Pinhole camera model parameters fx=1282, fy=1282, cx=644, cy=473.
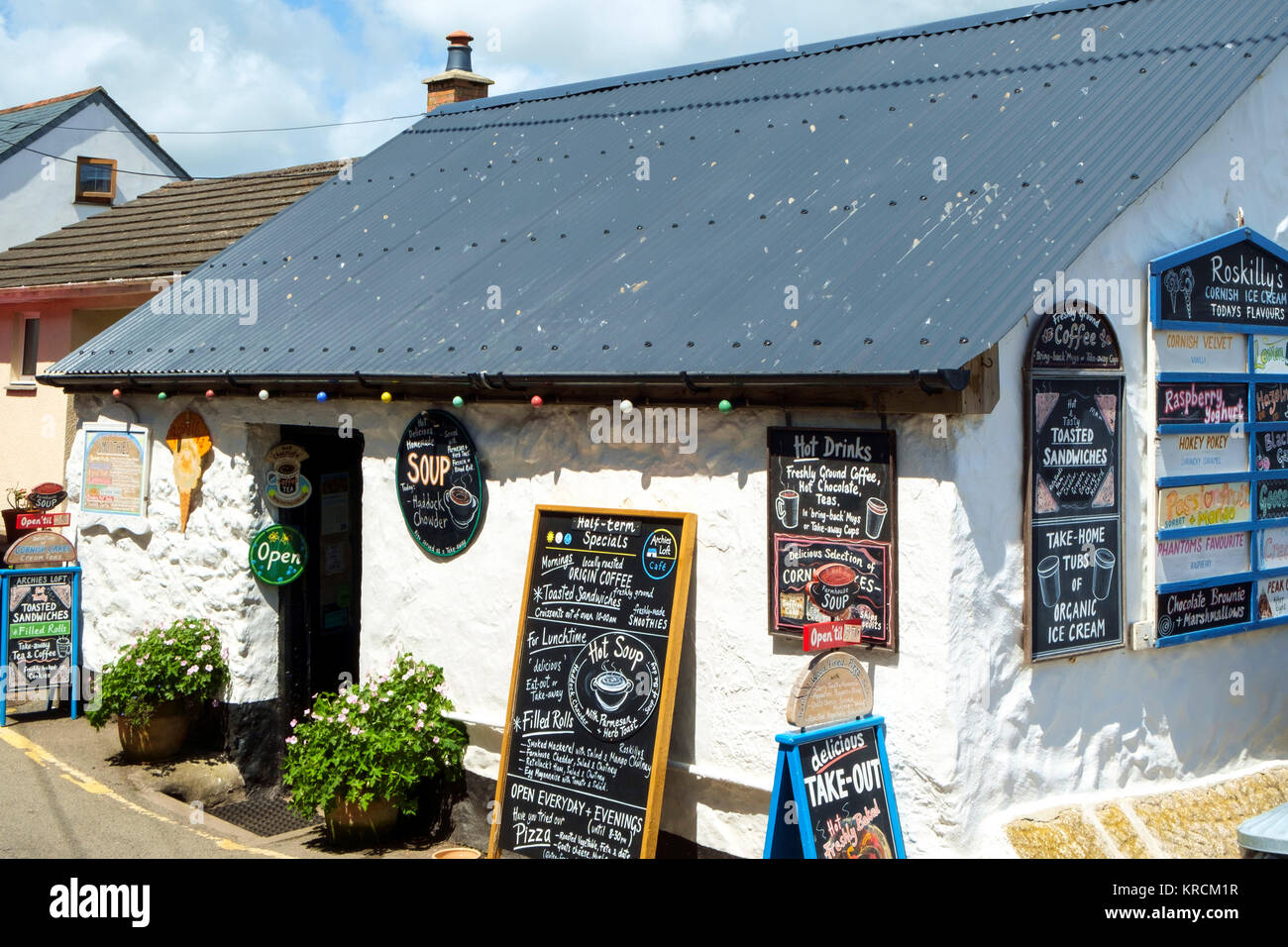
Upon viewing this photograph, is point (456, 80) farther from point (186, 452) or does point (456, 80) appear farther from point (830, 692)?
point (830, 692)

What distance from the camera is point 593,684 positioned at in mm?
6859

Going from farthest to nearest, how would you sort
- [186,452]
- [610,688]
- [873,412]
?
[186,452] → [610,688] → [873,412]

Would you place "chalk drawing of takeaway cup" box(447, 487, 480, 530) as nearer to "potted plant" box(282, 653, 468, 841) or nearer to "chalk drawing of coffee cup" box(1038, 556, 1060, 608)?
"potted plant" box(282, 653, 468, 841)

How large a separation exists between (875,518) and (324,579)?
586 cm

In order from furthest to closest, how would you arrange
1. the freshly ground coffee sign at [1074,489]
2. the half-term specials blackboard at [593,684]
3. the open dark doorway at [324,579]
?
the open dark doorway at [324,579], the half-term specials blackboard at [593,684], the freshly ground coffee sign at [1074,489]

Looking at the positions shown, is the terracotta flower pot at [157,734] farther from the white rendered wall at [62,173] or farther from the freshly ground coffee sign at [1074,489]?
the white rendered wall at [62,173]

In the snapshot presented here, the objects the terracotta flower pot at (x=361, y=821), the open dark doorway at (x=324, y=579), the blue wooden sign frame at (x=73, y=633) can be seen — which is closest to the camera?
the terracotta flower pot at (x=361, y=821)

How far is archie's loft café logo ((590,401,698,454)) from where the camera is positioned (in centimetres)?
680

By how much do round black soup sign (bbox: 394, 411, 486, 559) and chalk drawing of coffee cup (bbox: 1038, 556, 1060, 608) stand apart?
130 inches

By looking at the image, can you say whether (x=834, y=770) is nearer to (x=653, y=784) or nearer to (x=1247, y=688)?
(x=653, y=784)

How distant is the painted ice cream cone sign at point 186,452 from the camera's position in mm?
9602

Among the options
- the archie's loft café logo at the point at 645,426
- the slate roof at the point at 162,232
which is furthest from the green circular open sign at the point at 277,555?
the slate roof at the point at 162,232

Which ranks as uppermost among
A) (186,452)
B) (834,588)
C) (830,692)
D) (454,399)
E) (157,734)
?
(454,399)

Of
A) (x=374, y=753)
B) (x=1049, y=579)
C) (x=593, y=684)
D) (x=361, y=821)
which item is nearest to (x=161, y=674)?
(x=361, y=821)
